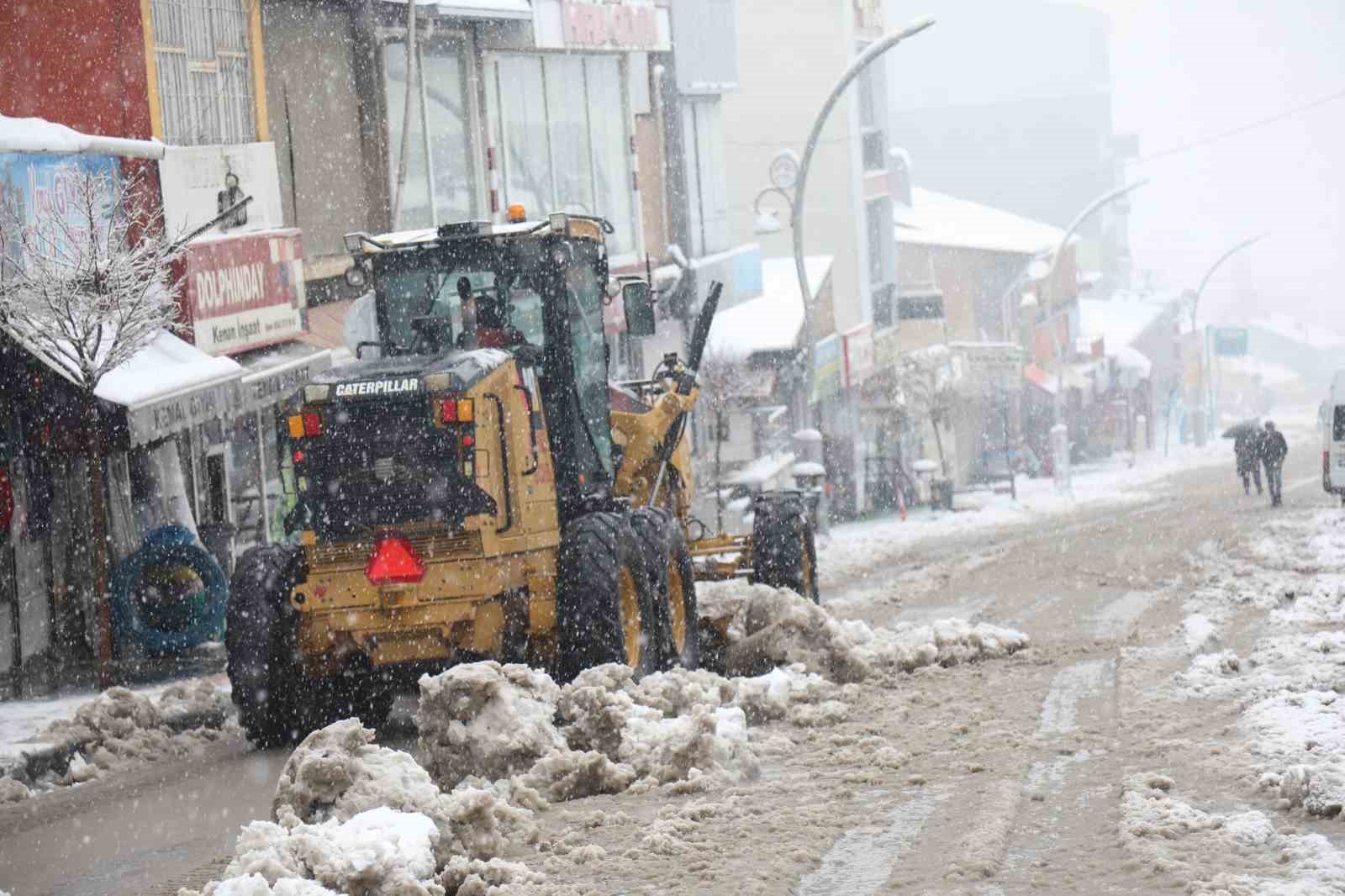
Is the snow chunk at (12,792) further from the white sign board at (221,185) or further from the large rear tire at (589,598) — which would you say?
the white sign board at (221,185)

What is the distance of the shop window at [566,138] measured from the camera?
89.1ft

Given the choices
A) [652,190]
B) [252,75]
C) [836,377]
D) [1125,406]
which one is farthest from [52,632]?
[1125,406]

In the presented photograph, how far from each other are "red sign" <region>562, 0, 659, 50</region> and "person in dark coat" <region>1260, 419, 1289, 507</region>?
445 inches

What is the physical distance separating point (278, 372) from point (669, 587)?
23.8 ft

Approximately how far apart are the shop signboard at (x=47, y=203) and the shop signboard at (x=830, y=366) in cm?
2112

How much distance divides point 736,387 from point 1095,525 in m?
6.68

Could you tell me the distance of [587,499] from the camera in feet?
42.4

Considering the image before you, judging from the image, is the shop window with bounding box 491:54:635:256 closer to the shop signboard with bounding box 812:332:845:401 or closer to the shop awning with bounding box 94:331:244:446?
the shop signboard with bounding box 812:332:845:401

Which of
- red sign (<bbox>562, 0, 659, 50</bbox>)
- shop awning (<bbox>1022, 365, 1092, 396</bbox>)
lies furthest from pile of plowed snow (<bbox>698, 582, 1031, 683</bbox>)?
shop awning (<bbox>1022, 365, 1092, 396</bbox>)

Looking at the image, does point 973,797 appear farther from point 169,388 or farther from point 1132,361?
point 1132,361

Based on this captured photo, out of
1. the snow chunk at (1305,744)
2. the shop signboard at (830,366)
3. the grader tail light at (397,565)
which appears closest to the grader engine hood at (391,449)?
the grader tail light at (397,565)

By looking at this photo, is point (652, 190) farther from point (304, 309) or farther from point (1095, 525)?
point (304, 309)

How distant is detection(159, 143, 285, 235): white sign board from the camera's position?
18.2m

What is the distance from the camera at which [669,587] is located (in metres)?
12.9
